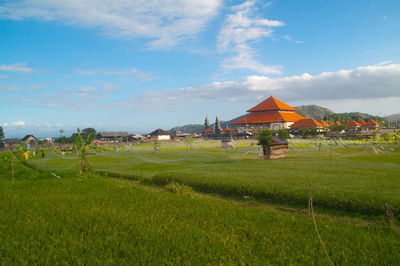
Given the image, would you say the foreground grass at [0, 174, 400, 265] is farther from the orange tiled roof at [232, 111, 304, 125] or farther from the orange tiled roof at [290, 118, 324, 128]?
the orange tiled roof at [232, 111, 304, 125]

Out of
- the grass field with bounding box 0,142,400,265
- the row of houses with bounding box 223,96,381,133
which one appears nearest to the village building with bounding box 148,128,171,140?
the row of houses with bounding box 223,96,381,133

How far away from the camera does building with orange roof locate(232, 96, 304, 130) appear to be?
94.8m

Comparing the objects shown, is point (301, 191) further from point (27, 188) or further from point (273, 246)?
point (27, 188)

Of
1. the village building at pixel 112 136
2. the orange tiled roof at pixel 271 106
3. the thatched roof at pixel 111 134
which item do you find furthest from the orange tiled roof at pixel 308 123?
the thatched roof at pixel 111 134

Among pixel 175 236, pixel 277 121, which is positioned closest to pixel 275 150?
pixel 175 236

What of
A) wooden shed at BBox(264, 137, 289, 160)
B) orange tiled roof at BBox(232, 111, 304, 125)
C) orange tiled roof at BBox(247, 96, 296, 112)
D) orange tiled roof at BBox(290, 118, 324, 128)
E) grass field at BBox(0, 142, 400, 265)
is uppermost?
orange tiled roof at BBox(247, 96, 296, 112)

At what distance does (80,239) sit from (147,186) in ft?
31.8

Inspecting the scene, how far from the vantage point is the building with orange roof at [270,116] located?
94.8 metres

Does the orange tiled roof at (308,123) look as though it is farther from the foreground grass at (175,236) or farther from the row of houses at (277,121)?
the foreground grass at (175,236)

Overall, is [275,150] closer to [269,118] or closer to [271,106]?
[269,118]

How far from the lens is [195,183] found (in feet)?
48.9

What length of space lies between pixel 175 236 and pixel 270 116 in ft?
311

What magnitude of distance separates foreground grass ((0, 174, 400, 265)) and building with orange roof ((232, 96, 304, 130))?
8721cm

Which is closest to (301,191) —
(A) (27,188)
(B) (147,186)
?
(B) (147,186)
